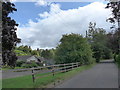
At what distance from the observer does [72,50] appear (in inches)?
1027

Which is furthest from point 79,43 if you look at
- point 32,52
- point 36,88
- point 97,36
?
point 32,52

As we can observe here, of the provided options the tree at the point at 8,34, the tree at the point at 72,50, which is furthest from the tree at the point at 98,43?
the tree at the point at 8,34

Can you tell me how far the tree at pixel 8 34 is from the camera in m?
16.9

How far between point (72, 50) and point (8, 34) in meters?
11.1

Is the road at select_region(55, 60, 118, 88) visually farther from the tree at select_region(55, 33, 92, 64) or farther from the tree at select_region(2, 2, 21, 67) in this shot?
the tree at select_region(55, 33, 92, 64)

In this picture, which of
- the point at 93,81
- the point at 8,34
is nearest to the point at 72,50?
the point at 8,34

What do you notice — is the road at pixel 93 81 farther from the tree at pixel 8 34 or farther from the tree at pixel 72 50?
the tree at pixel 72 50

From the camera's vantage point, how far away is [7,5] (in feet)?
58.4

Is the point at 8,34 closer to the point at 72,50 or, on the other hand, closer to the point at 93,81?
the point at 93,81

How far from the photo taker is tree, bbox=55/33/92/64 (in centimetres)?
2498

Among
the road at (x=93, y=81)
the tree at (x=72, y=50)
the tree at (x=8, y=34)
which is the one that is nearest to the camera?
the road at (x=93, y=81)

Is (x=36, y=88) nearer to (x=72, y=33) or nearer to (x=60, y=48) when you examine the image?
(x=60, y=48)

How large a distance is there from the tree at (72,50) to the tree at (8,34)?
7.39 metres

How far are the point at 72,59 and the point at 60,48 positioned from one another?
2.18m
